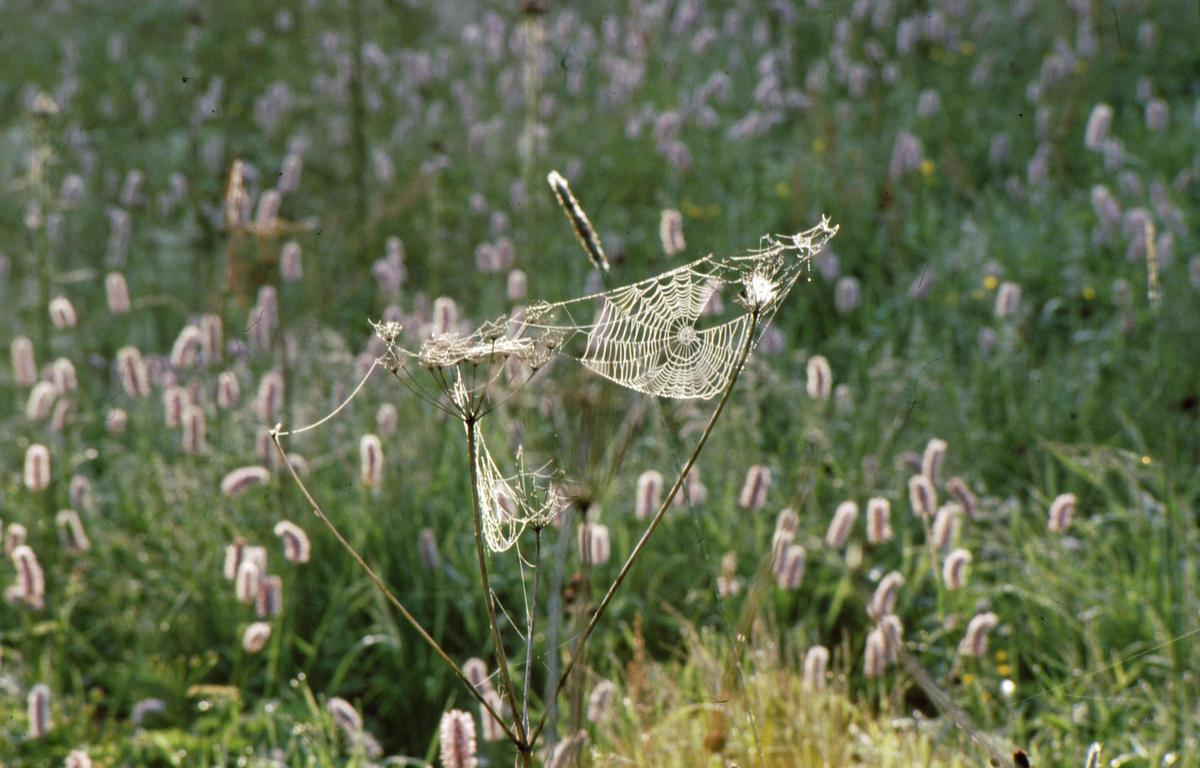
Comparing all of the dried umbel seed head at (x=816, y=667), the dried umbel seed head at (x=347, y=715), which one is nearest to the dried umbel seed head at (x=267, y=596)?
the dried umbel seed head at (x=347, y=715)

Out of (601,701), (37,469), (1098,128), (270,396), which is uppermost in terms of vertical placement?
(1098,128)

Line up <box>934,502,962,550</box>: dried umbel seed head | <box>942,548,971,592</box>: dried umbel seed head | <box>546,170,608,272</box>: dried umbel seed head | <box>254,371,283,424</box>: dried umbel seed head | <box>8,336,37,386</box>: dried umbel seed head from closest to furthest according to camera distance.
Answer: <box>546,170,608,272</box>: dried umbel seed head, <box>942,548,971,592</box>: dried umbel seed head, <box>934,502,962,550</box>: dried umbel seed head, <box>254,371,283,424</box>: dried umbel seed head, <box>8,336,37,386</box>: dried umbel seed head

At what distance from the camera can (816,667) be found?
2355mm

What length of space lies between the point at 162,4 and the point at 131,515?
248 inches

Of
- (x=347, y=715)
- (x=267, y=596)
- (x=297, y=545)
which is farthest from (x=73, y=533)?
(x=347, y=715)

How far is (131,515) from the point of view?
12.0ft

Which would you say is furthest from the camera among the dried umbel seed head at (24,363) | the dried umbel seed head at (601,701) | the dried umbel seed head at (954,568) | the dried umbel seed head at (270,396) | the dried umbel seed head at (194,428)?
the dried umbel seed head at (24,363)

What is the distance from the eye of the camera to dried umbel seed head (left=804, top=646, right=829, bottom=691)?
7.64 feet

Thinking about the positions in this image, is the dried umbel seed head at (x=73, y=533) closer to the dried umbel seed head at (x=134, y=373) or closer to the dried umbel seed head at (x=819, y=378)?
the dried umbel seed head at (x=134, y=373)

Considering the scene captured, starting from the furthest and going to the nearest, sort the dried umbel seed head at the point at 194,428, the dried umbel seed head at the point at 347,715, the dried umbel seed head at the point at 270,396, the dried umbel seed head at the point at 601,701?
the dried umbel seed head at the point at 194,428 → the dried umbel seed head at the point at 270,396 → the dried umbel seed head at the point at 601,701 → the dried umbel seed head at the point at 347,715

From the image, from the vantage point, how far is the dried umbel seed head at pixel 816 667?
233 centimetres

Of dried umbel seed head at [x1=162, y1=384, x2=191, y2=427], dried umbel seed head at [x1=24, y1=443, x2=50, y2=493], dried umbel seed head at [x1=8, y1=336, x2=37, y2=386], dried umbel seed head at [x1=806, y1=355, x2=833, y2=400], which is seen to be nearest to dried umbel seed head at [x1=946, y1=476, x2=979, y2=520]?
dried umbel seed head at [x1=806, y1=355, x2=833, y2=400]

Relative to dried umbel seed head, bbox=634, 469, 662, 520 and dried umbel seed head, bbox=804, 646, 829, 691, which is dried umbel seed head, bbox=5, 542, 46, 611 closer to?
dried umbel seed head, bbox=634, 469, 662, 520

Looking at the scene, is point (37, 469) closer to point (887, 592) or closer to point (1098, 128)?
point (887, 592)
